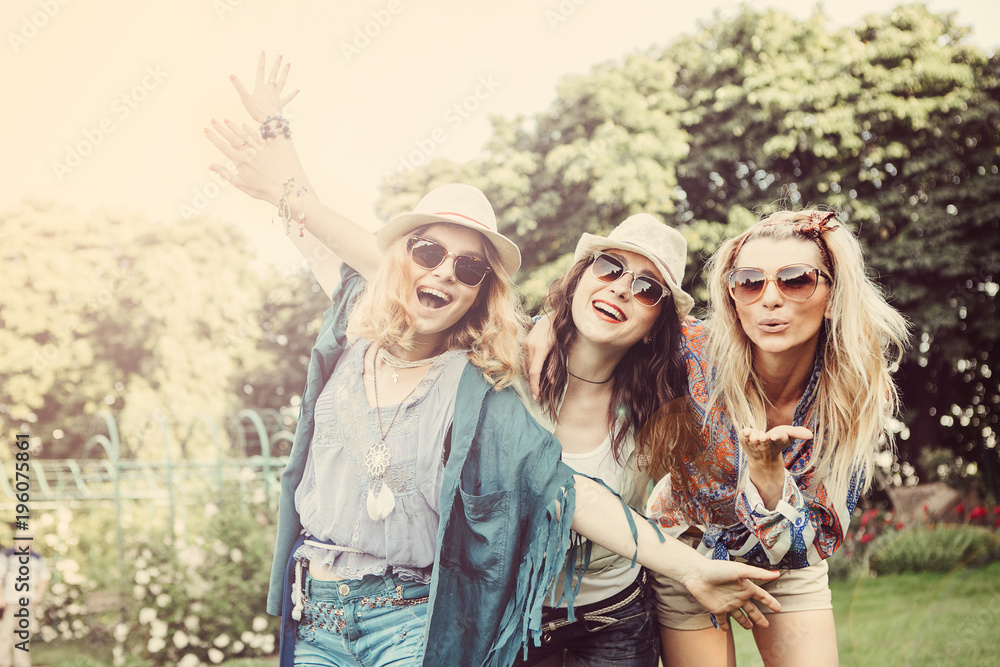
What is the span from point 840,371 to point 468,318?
1.20 metres

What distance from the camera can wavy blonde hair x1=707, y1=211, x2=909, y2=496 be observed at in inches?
86.4

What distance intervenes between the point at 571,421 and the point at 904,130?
11380 mm

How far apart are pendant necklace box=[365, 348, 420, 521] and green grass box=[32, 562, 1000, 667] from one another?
3.86m

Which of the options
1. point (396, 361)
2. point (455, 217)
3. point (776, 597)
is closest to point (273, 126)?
point (455, 217)

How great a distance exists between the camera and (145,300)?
1514 cm

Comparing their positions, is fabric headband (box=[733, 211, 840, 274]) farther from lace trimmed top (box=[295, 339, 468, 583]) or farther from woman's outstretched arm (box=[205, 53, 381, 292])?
woman's outstretched arm (box=[205, 53, 381, 292])

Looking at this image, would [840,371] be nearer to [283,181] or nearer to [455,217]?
[455,217]

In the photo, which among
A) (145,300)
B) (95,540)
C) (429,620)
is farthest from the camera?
(145,300)

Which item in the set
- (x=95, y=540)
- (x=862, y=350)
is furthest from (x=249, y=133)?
(x=95, y=540)

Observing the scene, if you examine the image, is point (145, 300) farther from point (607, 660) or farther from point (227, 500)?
point (607, 660)

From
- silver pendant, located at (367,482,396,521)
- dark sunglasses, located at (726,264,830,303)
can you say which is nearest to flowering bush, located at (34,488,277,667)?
silver pendant, located at (367,482,396,521)

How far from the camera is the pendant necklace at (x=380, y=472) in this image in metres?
1.96

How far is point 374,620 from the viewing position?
1947mm

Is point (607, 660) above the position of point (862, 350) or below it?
below
